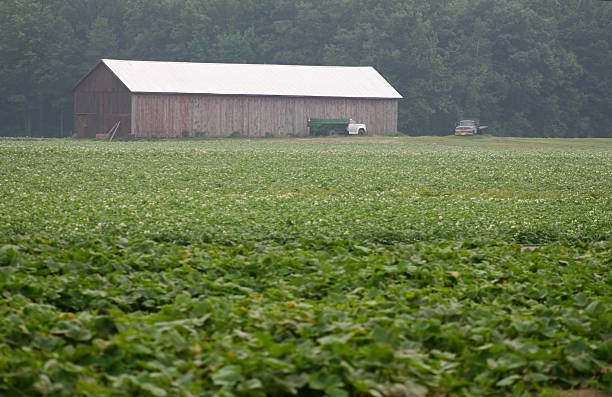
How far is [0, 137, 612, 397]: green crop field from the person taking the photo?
5.23 meters

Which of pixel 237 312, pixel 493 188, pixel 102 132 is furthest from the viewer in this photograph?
pixel 102 132

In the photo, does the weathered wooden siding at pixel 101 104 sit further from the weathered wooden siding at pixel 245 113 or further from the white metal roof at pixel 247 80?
the weathered wooden siding at pixel 245 113

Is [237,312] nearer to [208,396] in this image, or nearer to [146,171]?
[208,396]

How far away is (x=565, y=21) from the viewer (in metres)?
82.0

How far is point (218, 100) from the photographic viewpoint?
53375 mm

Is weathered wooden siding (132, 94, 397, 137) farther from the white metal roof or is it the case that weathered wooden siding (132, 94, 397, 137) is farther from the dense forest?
the dense forest

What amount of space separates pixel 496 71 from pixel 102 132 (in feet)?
153

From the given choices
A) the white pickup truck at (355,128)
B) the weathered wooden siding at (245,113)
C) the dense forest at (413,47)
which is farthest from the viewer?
the dense forest at (413,47)

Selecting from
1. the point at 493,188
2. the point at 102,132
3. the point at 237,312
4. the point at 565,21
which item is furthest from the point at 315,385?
the point at 565,21

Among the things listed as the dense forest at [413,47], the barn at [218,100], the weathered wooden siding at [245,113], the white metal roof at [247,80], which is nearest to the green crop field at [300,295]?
the weathered wooden siding at [245,113]

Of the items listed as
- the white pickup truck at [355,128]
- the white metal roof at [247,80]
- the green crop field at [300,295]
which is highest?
the white metal roof at [247,80]

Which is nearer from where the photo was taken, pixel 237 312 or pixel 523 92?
pixel 237 312

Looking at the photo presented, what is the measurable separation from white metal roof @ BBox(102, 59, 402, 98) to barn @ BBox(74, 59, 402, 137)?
7 centimetres

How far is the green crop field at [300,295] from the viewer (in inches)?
206
